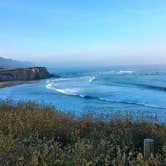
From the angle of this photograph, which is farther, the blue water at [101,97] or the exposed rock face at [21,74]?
the exposed rock face at [21,74]

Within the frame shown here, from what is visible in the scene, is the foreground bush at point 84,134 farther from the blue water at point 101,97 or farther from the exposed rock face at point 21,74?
the exposed rock face at point 21,74

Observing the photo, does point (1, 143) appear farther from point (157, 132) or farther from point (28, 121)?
point (157, 132)

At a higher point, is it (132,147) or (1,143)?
(1,143)

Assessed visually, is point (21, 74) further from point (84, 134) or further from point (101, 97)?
point (84, 134)

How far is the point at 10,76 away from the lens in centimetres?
6512

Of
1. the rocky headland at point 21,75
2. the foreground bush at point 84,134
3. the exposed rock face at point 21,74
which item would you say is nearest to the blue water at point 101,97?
the foreground bush at point 84,134

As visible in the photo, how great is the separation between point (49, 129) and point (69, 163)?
3142mm

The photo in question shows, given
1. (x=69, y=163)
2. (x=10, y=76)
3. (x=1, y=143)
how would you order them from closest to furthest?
(x=69, y=163)
(x=1, y=143)
(x=10, y=76)

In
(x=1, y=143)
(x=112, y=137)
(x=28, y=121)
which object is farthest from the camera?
(x=28, y=121)

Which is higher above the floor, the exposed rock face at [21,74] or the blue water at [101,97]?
the exposed rock face at [21,74]

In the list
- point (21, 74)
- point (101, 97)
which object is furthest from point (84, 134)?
point (21, 74)

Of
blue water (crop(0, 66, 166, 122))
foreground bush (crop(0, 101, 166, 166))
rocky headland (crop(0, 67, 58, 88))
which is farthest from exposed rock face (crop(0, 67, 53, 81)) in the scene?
foreground bush (crop(0, 101, 166, 166))

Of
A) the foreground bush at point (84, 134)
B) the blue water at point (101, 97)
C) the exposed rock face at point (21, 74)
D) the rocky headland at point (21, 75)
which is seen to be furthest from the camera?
the exposed rock face at point (21, 74)

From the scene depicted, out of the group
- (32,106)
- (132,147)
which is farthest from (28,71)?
(132,147)
